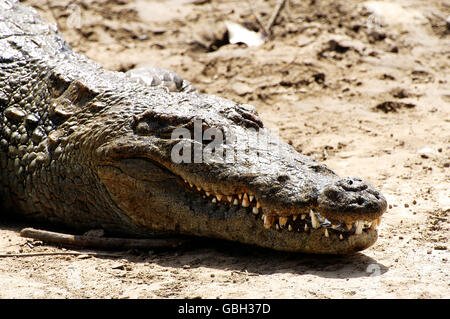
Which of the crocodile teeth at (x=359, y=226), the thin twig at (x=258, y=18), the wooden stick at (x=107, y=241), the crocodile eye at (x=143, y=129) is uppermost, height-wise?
the thin twig at (x=258, y=18)

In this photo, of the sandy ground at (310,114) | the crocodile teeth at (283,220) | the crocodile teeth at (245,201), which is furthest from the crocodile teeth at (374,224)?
the crocodile teeth at (245,201)

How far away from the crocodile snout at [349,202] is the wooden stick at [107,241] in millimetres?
1121

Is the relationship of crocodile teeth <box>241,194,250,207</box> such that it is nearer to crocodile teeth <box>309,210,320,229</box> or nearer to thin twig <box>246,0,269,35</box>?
crocodile teeth <box>309,210,320,229</box>

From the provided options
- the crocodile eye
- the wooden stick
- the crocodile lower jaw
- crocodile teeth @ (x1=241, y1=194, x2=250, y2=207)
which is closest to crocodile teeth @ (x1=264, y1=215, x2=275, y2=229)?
the crocodile lower jaw

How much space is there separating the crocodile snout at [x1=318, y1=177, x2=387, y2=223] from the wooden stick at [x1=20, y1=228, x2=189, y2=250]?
1.12 m

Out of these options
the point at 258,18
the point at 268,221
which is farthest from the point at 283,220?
the point at 258,18

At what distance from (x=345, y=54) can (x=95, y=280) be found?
16.5 feet

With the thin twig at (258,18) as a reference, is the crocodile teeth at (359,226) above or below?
below

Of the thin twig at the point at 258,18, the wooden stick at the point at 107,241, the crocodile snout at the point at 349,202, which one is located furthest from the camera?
the thin twig at the point at 258,18

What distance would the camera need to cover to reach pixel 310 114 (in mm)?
6914

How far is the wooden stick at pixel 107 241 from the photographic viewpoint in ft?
14.5

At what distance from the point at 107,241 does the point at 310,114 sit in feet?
10.3

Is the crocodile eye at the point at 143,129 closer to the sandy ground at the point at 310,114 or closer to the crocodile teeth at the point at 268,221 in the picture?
the sandy ground at the point at 310,114
